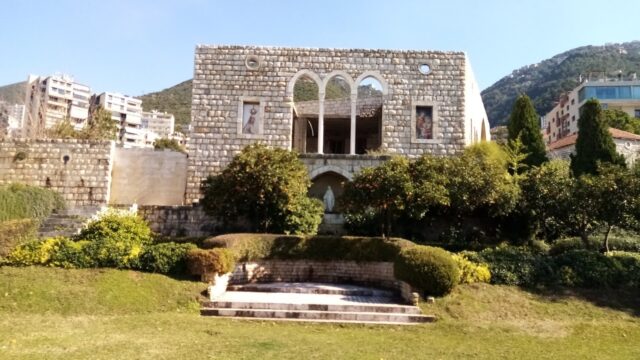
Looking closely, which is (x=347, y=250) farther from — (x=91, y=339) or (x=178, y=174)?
(x=178, y=174)

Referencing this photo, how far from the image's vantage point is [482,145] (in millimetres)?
22344

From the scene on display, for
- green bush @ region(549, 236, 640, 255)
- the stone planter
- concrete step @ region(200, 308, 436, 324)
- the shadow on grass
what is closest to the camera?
concrete step @ region(200, 308, 436, 324)

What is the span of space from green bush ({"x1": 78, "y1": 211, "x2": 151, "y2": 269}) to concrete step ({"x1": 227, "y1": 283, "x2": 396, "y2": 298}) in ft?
9.52

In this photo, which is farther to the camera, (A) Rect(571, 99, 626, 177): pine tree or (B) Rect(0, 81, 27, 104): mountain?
(B) Rect(0, 81, 27, 104): mountain

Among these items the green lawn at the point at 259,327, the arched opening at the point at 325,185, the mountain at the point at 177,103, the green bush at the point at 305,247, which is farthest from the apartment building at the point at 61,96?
the green lawn at the point at 259,327

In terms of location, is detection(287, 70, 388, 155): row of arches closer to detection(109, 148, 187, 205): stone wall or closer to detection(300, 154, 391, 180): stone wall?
detection(300, 154, 391, 180): stone wall

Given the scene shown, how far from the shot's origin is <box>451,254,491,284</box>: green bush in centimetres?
1342

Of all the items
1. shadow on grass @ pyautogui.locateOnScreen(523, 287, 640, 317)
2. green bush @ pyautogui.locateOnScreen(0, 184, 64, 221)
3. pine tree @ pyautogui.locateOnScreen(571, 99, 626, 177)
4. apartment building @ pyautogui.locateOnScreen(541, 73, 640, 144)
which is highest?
apartment building @ pyautogui.locateOnScreen(541, 73, 640, 144)

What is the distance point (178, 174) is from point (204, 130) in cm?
239

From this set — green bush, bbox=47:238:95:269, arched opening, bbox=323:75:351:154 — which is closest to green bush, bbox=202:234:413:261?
green bush, bbox=47:238:95:269

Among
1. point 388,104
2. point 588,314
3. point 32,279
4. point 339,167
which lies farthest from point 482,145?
point 32,279

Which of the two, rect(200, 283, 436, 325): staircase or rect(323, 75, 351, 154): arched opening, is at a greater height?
rect(323, 75, 351, 154): arched opening

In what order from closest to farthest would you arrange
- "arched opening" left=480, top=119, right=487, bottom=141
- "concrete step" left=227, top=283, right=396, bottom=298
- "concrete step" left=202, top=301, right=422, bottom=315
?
"concrete step" left=202, top=301, right=422, bottom=315 → "concrete step" left=227, top=283, right=396, bottom=298 → "arched opening" left=480, top=119, right=487, bottom=141

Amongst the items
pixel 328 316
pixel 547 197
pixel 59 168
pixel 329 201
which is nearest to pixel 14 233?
pixel 59 168
